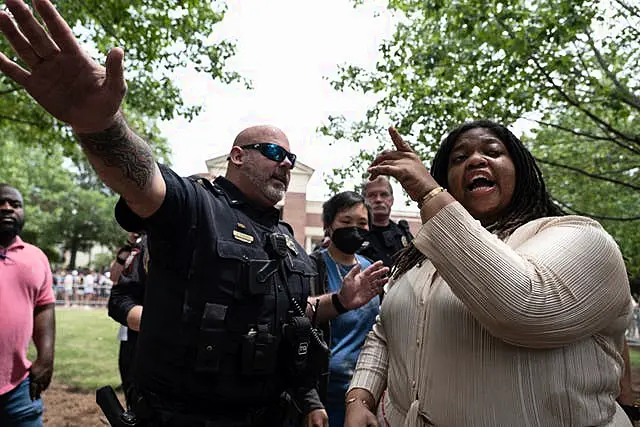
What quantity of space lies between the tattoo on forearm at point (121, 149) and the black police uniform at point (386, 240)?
2.77 m

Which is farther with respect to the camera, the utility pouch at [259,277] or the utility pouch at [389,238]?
the utility pouch at [389,238]

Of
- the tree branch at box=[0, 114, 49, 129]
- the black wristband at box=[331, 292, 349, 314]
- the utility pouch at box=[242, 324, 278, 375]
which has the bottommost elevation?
the utility pouch at box=[242, 324, 278, 375]

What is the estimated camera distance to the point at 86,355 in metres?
11.3

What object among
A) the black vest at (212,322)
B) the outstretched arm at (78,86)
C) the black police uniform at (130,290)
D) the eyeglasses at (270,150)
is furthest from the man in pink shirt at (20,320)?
the outstretched arm at (78,86)

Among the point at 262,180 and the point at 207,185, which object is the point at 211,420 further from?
the point at 262,180

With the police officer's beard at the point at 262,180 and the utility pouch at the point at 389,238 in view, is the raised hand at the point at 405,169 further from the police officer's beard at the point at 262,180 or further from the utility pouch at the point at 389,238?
the utility pouch at the point at 389,238

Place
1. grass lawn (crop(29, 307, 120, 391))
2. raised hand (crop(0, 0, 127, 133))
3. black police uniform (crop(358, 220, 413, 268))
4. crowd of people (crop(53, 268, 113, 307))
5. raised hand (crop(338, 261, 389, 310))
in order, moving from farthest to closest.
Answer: crowd of people (crop(53, 268, 113, 307)) < grass lawn (crop(29, 307, 120, 391)) < black police uniform (crop(358, 220, 413, 268)) < raised hand (crop(338, 261, 389, 310)) < raised hand (crop(0, 0, 127, 133))

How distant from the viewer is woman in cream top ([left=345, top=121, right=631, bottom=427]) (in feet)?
4.83

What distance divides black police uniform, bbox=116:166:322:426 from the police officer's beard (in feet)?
0.98

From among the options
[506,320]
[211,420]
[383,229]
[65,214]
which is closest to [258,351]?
[211,420]

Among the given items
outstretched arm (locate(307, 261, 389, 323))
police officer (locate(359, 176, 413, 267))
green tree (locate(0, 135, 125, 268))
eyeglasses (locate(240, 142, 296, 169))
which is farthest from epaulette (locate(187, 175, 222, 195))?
green tree (locate(0, 135, 125, 268))

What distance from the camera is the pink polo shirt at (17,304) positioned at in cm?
357

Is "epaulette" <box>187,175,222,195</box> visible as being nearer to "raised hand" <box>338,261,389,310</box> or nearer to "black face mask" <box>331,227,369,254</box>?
"raised hand" <box>338,261,389,310</box>

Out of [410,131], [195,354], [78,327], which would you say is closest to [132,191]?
[195,354]
